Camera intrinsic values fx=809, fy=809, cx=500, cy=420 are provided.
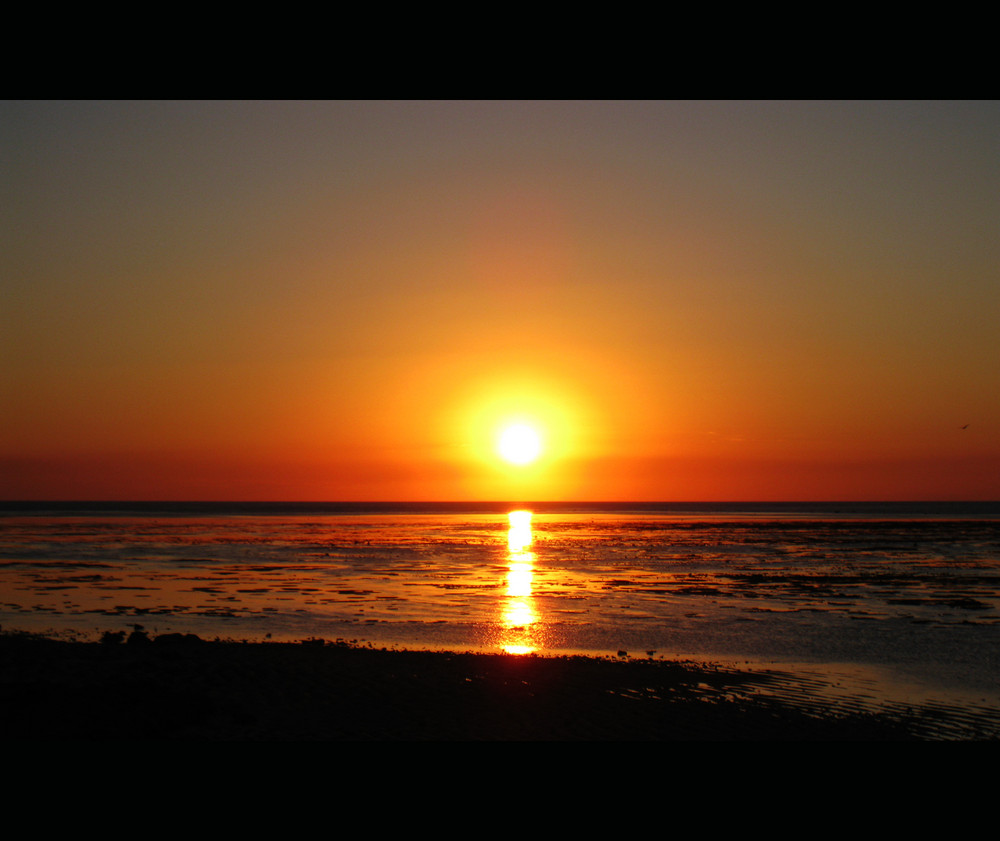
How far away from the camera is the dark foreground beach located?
9281 mm

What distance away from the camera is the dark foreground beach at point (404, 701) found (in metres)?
9.28

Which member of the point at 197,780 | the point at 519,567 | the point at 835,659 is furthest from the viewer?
the point at 519,567

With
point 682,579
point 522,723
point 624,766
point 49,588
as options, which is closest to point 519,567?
point 682,579

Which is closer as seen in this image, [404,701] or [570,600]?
[404,701]

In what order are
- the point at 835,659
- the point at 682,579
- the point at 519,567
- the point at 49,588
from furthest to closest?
the point at 519,567, the point at 682,579, the point at 49,588, the point at 835,659

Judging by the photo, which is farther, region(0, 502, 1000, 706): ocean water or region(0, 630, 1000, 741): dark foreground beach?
region(0, 502, 1000, 706): ocean water

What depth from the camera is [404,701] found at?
1045 centimetres

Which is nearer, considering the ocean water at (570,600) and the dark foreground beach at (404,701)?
the dark foreground beach at (404,701)
